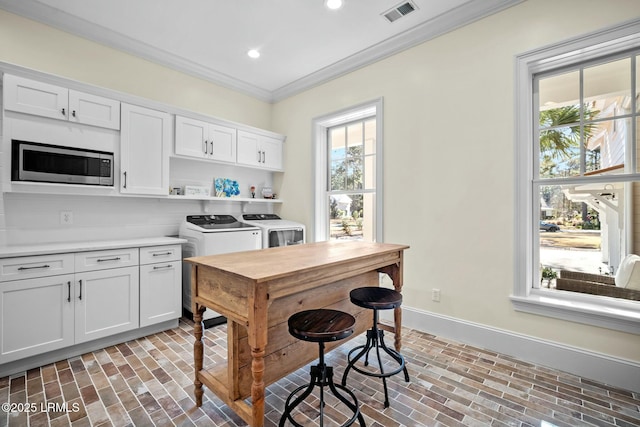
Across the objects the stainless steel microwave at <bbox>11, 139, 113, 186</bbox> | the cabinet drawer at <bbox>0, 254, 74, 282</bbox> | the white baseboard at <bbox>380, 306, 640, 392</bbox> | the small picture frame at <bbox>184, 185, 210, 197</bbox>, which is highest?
the stainless steel microwave at <bbox>11, 139, 113, 186</bbox>

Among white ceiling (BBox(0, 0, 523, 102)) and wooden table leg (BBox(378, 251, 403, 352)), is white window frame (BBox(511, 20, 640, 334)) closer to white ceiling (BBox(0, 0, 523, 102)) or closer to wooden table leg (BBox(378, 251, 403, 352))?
white ceiling (BBox(0, 0, 523, 102))

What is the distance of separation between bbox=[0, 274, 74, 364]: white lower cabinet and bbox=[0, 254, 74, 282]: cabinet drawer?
0.13 feet

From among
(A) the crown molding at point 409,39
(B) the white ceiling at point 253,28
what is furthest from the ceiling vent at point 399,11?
(A) the crown molding at point 409,39

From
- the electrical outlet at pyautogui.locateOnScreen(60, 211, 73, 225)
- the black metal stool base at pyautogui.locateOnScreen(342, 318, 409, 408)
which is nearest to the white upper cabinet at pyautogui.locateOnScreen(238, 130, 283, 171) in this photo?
the electrical outlet at pyautogui.locateOnScreen(60, 211, 73, 225)

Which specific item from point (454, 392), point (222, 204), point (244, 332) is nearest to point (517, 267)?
point (454, 392)

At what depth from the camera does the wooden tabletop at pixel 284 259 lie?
152cm

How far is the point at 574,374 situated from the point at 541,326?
0.36 m

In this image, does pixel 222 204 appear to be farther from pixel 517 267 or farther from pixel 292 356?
pixel 517 267

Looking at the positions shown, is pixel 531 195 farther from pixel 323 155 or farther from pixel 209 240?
pixel 209 240

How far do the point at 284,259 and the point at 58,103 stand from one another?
8.34ft

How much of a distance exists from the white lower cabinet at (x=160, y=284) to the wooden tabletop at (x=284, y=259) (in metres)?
1.36

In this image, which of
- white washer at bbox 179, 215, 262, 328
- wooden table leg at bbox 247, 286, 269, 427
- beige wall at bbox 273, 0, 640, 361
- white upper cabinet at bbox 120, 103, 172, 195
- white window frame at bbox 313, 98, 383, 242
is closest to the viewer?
wooden table leg at bbox 247, 286, 269, 427

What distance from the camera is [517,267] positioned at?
2.51 metres

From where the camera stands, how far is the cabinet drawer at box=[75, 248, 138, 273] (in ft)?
8.25
